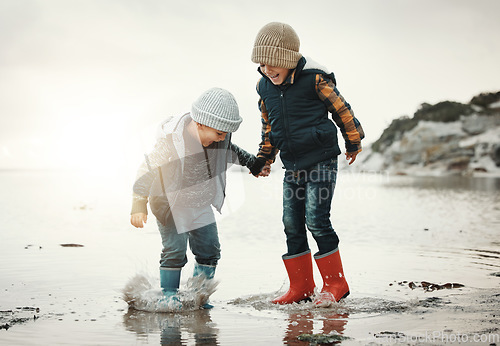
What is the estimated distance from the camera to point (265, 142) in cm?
432

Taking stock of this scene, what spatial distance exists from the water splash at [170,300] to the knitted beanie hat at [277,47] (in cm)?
149

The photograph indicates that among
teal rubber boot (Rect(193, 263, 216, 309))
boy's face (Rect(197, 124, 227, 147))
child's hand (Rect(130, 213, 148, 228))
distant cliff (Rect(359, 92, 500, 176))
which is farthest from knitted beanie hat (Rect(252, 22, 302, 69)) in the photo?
Result: distant cliff (Rect(359, 92, 500, 176))

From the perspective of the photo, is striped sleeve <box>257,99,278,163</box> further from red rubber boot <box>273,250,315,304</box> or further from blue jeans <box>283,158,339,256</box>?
red rubber boot <box>273,250,315,304</box>

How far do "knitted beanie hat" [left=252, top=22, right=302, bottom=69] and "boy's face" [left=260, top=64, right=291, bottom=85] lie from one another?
0.14 ft

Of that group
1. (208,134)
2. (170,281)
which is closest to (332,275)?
(170,281)

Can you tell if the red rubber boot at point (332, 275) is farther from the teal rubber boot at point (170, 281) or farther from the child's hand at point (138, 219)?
the child's hand at point (138, 219)

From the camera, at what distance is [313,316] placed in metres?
3.41

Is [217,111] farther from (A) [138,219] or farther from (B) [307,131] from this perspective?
(A) [138,219]

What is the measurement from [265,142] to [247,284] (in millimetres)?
1079

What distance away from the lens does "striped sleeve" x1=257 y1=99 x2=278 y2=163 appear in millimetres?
4250

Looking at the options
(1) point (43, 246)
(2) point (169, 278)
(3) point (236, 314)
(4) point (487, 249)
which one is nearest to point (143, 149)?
(2) point (169, 278)

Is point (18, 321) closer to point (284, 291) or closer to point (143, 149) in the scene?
point (143, 149)

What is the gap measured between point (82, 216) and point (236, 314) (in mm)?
8479

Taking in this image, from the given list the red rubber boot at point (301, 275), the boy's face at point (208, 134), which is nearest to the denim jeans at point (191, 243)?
the boy's face at point (208, 134)
